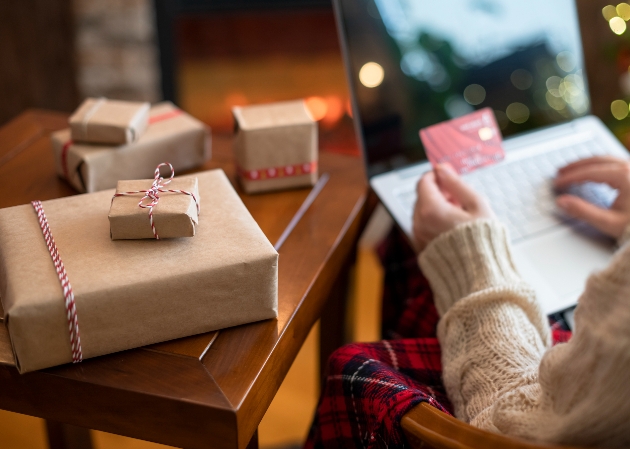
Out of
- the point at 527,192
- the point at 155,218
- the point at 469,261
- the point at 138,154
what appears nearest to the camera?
the point at 155,218

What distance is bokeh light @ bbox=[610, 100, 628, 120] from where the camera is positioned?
1407 millimetres

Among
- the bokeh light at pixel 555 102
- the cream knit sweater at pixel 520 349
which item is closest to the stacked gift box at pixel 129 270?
the cream knit sweater at pixel 520 349

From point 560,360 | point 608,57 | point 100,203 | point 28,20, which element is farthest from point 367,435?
point 28,20

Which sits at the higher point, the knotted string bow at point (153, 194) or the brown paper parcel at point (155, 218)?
the knotted string bow at point (153, 194)

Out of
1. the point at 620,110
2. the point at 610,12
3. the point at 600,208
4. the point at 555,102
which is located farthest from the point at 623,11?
the point at 600,208

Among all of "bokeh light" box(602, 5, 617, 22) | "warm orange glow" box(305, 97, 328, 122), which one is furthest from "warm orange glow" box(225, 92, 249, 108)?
"bokeh light" box(602, 5, 617, 22)

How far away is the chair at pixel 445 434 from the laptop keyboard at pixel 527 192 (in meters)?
0.41

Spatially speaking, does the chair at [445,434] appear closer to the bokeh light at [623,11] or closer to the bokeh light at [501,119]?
the bokeh light at [501,119]

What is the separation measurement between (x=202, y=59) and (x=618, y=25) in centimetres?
125

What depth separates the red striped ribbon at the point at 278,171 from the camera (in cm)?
85

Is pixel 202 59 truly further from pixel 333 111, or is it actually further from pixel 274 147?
pixel 274 147

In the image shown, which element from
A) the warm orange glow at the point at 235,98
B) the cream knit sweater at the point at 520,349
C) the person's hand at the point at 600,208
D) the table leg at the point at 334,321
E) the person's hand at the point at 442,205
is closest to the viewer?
the cream knit sweater at the point at 520,349

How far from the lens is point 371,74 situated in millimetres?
896

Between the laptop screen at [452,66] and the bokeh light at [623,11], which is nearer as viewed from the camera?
the laptop screen at [452,66]
